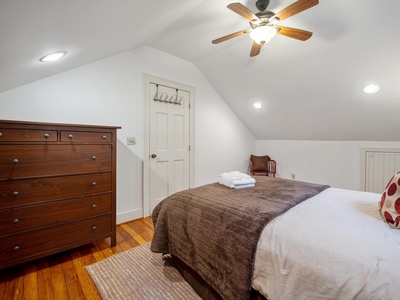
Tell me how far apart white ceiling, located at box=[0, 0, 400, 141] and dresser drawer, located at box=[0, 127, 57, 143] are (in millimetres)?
418

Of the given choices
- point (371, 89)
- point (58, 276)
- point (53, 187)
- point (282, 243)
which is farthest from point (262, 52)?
point (58, 276)

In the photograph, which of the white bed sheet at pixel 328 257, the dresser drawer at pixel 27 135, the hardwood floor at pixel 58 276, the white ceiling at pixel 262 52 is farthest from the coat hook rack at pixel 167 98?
the white bed sheet at pixel 328 257

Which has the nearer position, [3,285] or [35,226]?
[3,285]

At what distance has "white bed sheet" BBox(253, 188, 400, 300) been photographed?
2.56 feet

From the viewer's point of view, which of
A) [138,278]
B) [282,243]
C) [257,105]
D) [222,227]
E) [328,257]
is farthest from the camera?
[257,105]

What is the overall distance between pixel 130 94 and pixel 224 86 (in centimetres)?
182

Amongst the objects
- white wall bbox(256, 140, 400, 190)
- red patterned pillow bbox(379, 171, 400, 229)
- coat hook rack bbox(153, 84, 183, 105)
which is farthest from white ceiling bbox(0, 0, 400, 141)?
red patterned pillow bbox(379, 171, 400, 229)

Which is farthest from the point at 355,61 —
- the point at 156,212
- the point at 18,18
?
the point at 18,18

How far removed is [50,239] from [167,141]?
193cm

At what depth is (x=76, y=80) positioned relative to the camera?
2.34 meters

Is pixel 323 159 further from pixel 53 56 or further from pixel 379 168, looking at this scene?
pixel 53 56

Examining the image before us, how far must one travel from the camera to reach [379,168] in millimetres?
3285

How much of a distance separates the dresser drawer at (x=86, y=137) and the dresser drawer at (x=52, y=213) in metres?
0.56

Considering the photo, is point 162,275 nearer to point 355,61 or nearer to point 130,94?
point 130,94
